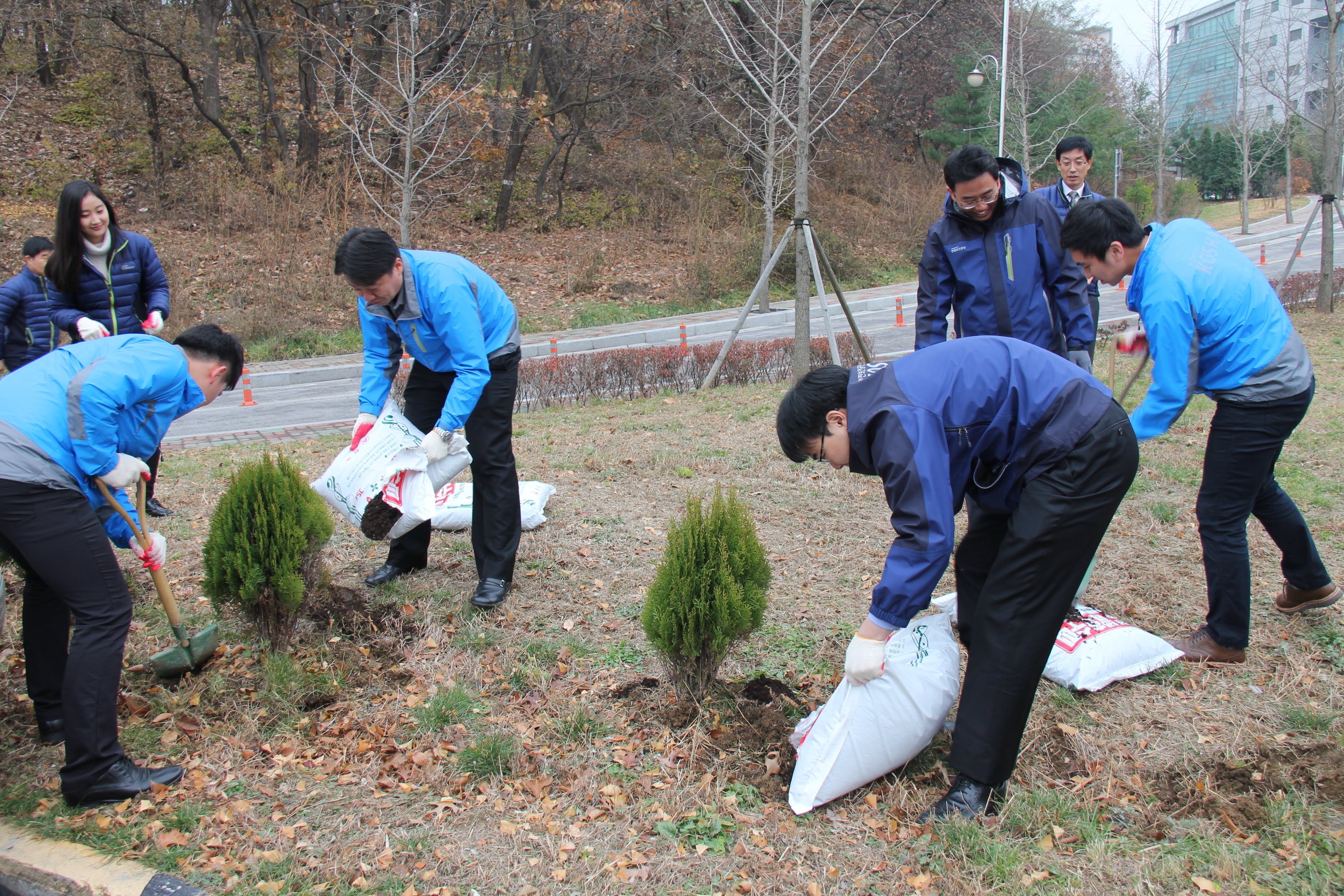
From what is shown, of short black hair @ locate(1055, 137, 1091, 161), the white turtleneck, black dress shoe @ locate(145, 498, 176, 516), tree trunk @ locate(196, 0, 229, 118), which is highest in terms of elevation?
tree trunk @ locate(196, 0, 229, 118)

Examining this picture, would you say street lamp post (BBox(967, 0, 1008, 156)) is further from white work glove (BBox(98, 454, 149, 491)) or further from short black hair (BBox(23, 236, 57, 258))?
white work glove (BBox(98, 454, 149, 491))

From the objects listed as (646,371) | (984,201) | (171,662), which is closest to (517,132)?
(646,371)

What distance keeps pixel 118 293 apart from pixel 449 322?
88.1 inches

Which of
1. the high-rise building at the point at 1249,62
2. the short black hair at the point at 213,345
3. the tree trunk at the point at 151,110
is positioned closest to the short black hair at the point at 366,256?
the short black hair at the point at 213,345

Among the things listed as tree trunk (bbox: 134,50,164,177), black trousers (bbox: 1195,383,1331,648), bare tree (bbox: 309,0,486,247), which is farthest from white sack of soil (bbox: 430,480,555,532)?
tree trunk (bbox: 134,50,164,177)

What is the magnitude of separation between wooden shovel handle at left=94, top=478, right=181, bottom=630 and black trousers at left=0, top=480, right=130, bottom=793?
130 mm

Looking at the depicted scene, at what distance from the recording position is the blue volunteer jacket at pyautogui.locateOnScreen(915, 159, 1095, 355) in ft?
11.4

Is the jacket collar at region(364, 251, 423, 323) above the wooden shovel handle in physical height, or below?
above

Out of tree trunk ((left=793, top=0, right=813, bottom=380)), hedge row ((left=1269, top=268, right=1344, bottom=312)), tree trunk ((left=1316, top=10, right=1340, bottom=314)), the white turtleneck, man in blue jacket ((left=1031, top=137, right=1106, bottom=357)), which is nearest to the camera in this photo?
the white turtleneck

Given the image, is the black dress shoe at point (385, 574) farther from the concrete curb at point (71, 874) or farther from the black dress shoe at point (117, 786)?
the concrete curb at point (71, 874)

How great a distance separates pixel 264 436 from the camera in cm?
873

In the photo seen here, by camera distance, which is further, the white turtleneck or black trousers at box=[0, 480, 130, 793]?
the white turtleneck

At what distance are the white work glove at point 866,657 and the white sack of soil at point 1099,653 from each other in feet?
2.54

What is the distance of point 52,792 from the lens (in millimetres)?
2684
